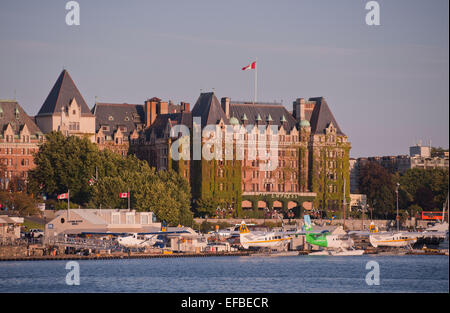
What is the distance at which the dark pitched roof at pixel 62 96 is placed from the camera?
19375 cm

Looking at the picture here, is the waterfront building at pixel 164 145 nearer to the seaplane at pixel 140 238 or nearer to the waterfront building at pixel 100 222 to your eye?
the waterfront building at pixel 100 222

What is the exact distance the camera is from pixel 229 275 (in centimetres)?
11456

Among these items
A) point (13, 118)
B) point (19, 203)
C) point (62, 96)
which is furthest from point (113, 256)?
point (13, 118)

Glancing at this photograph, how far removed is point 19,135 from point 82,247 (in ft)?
202

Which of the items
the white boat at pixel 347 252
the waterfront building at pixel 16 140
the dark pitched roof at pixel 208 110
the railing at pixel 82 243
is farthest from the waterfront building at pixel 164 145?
the railing at pixel 82 243

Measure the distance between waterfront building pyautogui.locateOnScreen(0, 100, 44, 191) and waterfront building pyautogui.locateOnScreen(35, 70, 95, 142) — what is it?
2.93 meters

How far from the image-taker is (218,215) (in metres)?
187

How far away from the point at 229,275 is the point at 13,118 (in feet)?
290

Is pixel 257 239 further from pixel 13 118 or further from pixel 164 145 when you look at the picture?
pixel 13 118

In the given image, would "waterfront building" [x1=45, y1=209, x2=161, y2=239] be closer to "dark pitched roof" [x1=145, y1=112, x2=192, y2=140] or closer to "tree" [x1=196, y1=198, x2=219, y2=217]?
"tree" [x1=196, y1=198, x2=219, y2=217]
